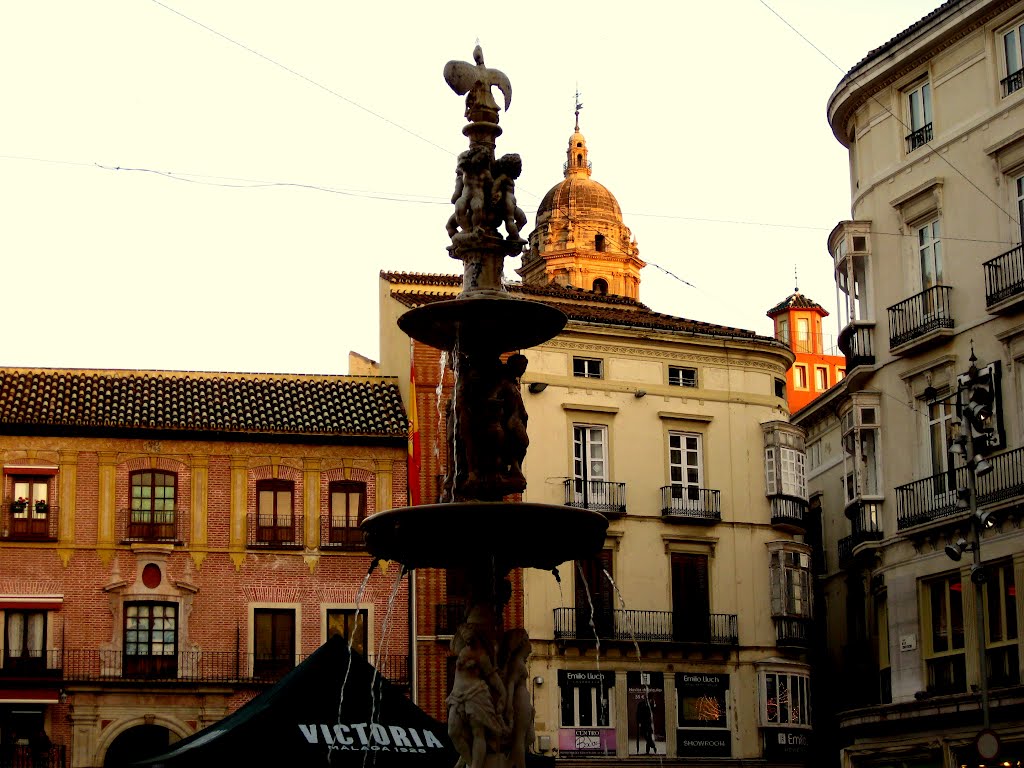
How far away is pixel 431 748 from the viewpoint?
86.0 feet

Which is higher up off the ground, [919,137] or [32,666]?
[919,137]

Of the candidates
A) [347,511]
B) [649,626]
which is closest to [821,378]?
[649,626]

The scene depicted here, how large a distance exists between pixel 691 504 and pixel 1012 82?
18276mm

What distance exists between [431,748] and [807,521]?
33763 mm

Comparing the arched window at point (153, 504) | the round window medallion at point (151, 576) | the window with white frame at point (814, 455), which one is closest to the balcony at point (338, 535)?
the arched window at point (153, 504)

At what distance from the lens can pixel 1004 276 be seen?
36000mm

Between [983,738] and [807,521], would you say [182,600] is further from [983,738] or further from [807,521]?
[983,738]

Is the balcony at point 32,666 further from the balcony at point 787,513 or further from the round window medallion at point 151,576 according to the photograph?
the balcony at point 787,513

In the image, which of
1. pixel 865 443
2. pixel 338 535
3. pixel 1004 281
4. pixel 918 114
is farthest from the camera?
pixel 338 535

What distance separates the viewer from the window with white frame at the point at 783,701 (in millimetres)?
50344

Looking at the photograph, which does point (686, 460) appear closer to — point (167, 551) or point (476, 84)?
point (167, 551)

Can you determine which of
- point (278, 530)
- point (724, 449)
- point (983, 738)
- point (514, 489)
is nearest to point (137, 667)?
point (278, 530)

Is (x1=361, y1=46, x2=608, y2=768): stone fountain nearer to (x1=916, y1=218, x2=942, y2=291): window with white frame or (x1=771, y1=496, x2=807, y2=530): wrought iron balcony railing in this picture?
(x1=916, y1=218, x2=942, y2=291): window with white frame

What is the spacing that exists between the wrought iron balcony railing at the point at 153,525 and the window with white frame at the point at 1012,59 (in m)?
23.8
